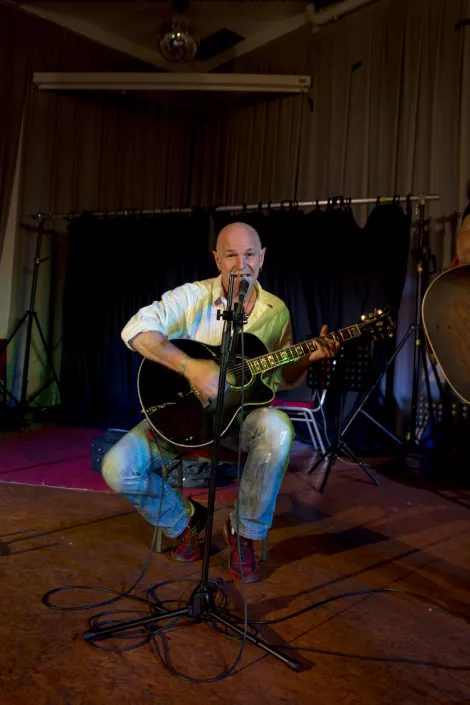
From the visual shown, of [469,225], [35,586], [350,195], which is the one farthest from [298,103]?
[35,586]

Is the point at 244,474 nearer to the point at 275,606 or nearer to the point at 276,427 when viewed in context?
the point at 276,427

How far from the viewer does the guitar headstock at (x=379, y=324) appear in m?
2.22

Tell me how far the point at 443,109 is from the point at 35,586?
5.12 m

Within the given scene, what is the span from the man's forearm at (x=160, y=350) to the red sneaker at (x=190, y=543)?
65 centimetres

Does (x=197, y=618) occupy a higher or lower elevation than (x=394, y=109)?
lower

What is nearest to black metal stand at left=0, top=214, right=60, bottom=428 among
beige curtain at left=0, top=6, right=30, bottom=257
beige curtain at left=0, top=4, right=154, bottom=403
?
beige curtain at left=0, top=4, right=154, bottom=403

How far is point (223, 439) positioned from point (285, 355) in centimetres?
43

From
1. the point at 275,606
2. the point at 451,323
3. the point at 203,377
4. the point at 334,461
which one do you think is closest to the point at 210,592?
the point at 275,606

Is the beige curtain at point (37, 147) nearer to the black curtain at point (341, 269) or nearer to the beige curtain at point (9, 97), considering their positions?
the beige curtain at point (9, 97)

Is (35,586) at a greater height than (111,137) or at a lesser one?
lesser

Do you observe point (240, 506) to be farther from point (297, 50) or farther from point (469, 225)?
point (297, 50)

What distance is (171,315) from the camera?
2.30 metres

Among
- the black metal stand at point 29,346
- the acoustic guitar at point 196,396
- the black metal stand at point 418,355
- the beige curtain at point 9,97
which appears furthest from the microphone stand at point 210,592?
the beige curtain at point 9,97

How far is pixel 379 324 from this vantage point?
224 centimetres
